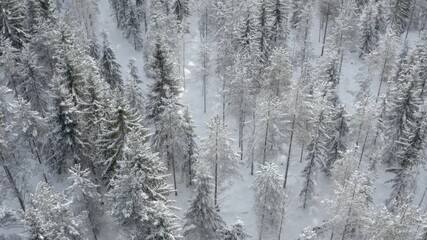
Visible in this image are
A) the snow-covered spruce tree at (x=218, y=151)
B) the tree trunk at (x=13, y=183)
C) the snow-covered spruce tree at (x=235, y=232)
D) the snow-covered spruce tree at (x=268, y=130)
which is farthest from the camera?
the snow-covered spruce tree at (x=268, y=130)

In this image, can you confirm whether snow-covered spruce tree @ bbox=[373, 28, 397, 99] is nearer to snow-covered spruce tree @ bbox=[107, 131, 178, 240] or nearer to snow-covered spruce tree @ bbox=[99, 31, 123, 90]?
snow-covered spruce tree @ bbox=[99, 31, 123, 90]

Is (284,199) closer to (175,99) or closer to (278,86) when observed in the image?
(175,99)

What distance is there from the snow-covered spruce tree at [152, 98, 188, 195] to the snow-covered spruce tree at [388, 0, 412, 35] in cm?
4499

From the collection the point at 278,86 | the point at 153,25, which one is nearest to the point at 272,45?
the point at 278,86

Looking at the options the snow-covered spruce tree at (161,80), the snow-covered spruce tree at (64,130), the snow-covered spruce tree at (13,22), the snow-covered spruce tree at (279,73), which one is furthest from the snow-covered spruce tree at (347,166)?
the snow-covered spruce tree at (13,22)

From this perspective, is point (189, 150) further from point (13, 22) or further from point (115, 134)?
point (13, 22)

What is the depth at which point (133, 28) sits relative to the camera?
67.6m

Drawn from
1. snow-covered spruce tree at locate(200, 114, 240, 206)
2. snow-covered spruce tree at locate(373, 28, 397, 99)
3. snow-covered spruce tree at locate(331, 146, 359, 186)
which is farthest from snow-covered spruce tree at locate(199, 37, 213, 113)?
snow-covered spruce tree at locate(331, 146, 359, 186)

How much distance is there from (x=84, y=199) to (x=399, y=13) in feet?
195

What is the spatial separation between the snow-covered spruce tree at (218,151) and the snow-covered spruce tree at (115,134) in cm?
673

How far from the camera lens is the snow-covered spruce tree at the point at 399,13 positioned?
225ft

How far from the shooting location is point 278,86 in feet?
164

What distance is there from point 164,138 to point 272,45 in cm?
2661

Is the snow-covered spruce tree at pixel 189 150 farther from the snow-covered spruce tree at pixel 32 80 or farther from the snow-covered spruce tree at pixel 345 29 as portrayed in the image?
the snow-covered spruce tree at pixel 345 29
